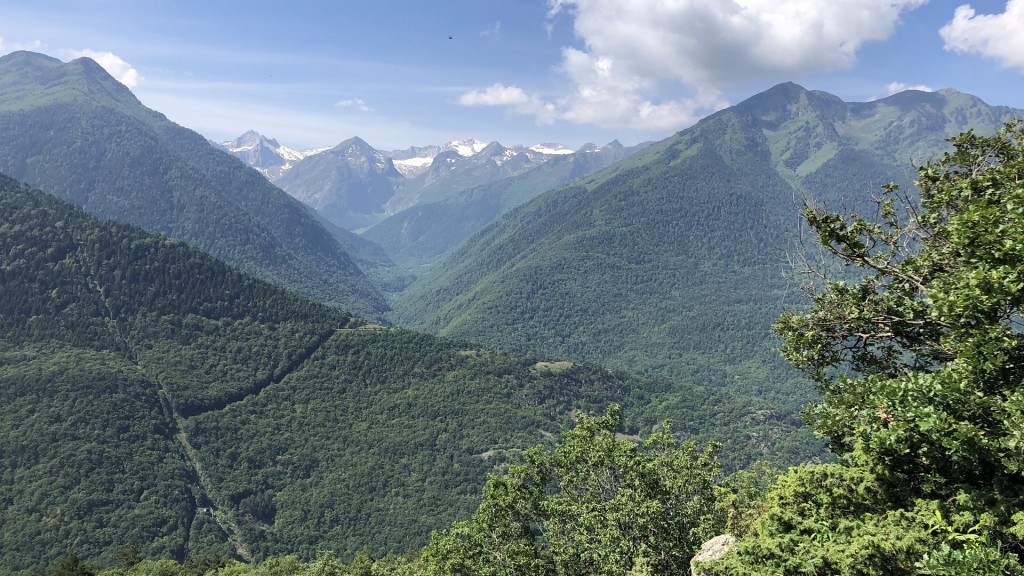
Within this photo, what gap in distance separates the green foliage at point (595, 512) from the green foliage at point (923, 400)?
830 centimetres

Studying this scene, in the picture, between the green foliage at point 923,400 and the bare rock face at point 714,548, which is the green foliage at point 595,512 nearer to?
the bare rock face at point 714,548

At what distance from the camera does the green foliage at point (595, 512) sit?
3400 centimetres

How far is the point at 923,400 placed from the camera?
708 inches

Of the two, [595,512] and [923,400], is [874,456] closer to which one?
[923,400]

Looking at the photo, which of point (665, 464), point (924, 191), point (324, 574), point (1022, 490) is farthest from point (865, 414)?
point (324, 574)

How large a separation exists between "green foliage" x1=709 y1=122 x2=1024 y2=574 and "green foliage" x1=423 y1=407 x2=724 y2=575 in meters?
8.30

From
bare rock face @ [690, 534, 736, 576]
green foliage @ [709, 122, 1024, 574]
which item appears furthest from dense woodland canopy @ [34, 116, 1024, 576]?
bare rock face @ [690, 534, 736, 576]

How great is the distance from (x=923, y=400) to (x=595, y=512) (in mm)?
23102

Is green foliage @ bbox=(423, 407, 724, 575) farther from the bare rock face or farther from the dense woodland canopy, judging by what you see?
the bare rock face

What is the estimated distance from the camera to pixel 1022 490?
16.3 m

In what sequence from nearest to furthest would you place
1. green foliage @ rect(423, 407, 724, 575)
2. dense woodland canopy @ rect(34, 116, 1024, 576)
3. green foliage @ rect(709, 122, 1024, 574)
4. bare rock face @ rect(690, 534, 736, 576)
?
green foliage @ rect(709, 122, 1024, 574), dense woodland canopy @ rect(34, 116, 1024, 576), bare rock face @ rect(690, 534, 736, 576), green foliage @ rect(423, 407, 724, 575)

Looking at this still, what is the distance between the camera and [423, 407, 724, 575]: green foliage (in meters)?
34.0

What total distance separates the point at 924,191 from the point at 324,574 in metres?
78.5

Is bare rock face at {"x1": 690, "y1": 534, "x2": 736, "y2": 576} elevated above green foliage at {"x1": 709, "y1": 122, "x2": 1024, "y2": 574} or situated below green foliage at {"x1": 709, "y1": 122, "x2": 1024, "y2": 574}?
below
